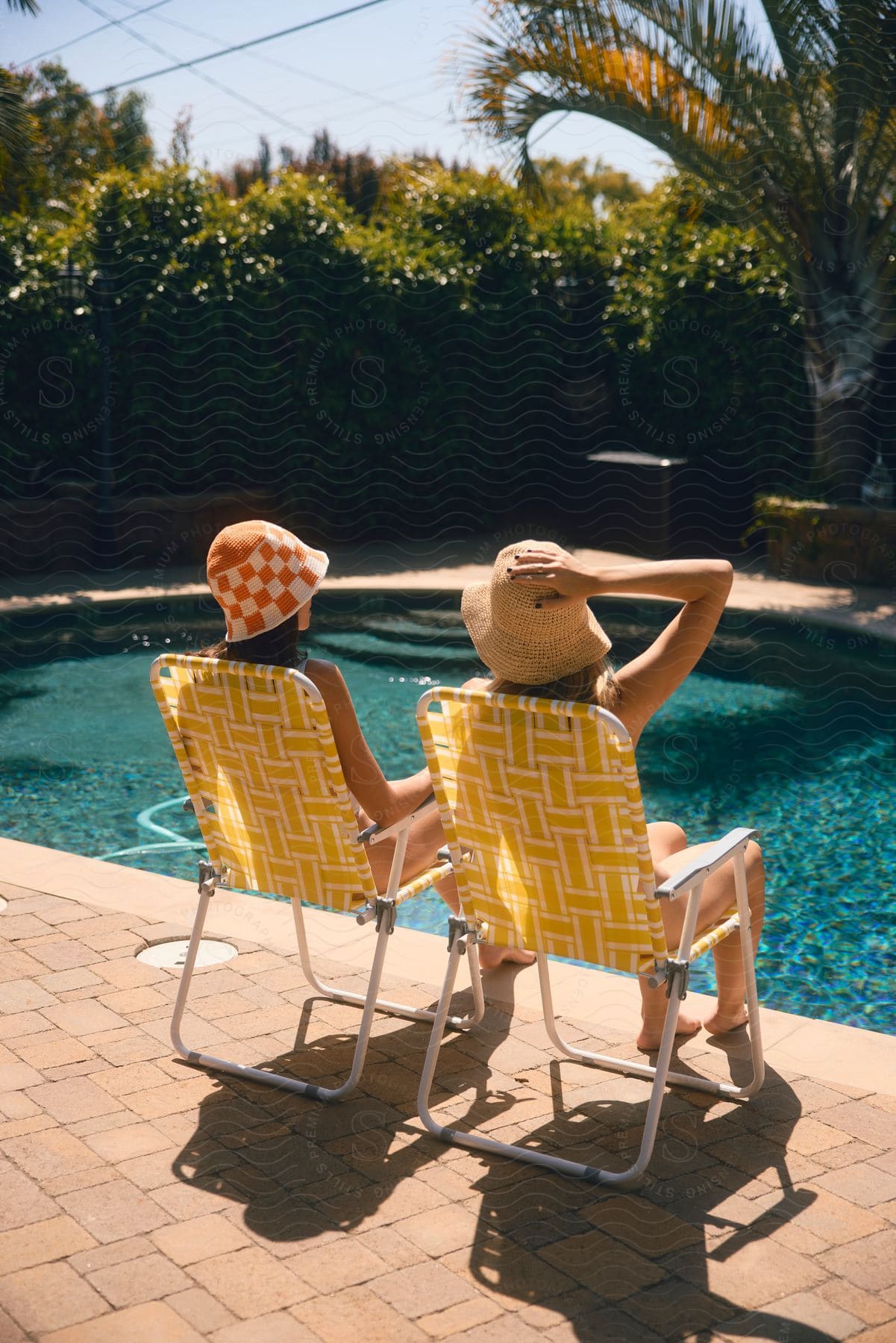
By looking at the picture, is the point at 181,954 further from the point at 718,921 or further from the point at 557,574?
the point at 557,574

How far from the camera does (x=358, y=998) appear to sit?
116 inches

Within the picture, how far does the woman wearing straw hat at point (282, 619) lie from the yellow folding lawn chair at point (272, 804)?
3.9 inches

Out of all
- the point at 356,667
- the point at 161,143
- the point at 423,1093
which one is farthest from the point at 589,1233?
the point at 161,143

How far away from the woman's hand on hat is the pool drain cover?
1.47 metres

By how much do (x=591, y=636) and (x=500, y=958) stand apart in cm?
110

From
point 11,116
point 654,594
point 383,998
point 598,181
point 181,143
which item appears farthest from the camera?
point 598,181

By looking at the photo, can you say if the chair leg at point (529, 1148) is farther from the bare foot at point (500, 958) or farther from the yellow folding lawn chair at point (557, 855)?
the bare foot at point (500, 958)

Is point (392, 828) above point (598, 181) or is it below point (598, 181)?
below

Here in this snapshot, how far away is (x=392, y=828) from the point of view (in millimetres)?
2477

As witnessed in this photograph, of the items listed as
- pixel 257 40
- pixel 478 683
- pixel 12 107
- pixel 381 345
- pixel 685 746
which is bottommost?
pixel 685 746

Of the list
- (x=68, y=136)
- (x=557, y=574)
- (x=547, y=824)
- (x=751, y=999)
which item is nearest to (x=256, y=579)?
(x=557, y=574)

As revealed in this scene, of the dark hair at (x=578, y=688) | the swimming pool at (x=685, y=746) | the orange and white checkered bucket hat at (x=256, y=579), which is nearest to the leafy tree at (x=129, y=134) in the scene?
the swimming pool at (x=685, y=746)

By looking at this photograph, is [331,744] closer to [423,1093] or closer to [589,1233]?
[423,1093]

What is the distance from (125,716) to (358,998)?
4.31 meters
